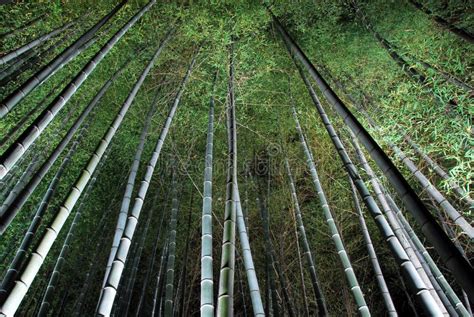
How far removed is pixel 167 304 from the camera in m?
2.61

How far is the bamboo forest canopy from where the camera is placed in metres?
2.69

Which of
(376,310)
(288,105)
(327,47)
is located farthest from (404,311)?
(327,47)

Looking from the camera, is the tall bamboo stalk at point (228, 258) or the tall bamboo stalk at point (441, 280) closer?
the tall bamboo stalk at point (228, 258)

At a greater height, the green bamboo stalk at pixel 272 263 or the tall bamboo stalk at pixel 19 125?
the tall bamboo stalk at pixel 19 125

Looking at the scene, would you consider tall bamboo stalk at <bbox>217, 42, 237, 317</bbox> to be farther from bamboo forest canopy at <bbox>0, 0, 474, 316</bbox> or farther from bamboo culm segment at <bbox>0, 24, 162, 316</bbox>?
bamboo culm segment at <bbox>0, 24, 162, 316</bbox>

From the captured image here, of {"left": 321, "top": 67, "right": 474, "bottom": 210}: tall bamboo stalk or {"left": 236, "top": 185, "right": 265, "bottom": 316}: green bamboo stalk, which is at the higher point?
{"left": 321, "top": 67, "right": 474, "bottom": 210}: tall bamboo stalk

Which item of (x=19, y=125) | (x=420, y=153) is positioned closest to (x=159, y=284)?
(x=19, y=125)

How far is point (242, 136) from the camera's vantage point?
521 centimetres

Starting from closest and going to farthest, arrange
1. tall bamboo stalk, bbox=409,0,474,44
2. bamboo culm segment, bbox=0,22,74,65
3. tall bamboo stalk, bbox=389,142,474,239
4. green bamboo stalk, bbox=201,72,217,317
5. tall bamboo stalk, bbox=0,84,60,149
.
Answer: green bamboo stalk, bbox=201,72,217,317 < tall bamboo stalk, bbox=389,142,474,239 < tall bamboo stalk, bbox=409,0,474,44 < bamboo culm segment, bbox=0,22,74,65 < tall bamboo stalk, bbox=0,84,60,149

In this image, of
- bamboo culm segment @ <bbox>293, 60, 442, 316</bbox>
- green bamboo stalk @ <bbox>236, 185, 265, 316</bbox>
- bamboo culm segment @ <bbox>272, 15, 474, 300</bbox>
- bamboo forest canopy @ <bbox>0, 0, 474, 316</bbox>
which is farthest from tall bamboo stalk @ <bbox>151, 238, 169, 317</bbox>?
bamboo culm segment @ <bbox>272, 15, 474, 300</bbox>

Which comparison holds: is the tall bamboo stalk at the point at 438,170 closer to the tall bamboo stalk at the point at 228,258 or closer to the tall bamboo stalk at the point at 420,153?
the tall bamboo stalk at the point at 420,153

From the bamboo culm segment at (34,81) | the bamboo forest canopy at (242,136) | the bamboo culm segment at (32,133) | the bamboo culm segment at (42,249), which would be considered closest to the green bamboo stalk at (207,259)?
the bamboo forest canopy at (242,136)

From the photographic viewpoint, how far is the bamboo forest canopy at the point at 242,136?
2.69m

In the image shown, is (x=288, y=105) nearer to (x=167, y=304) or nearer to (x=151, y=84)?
(x=151, y=84)
